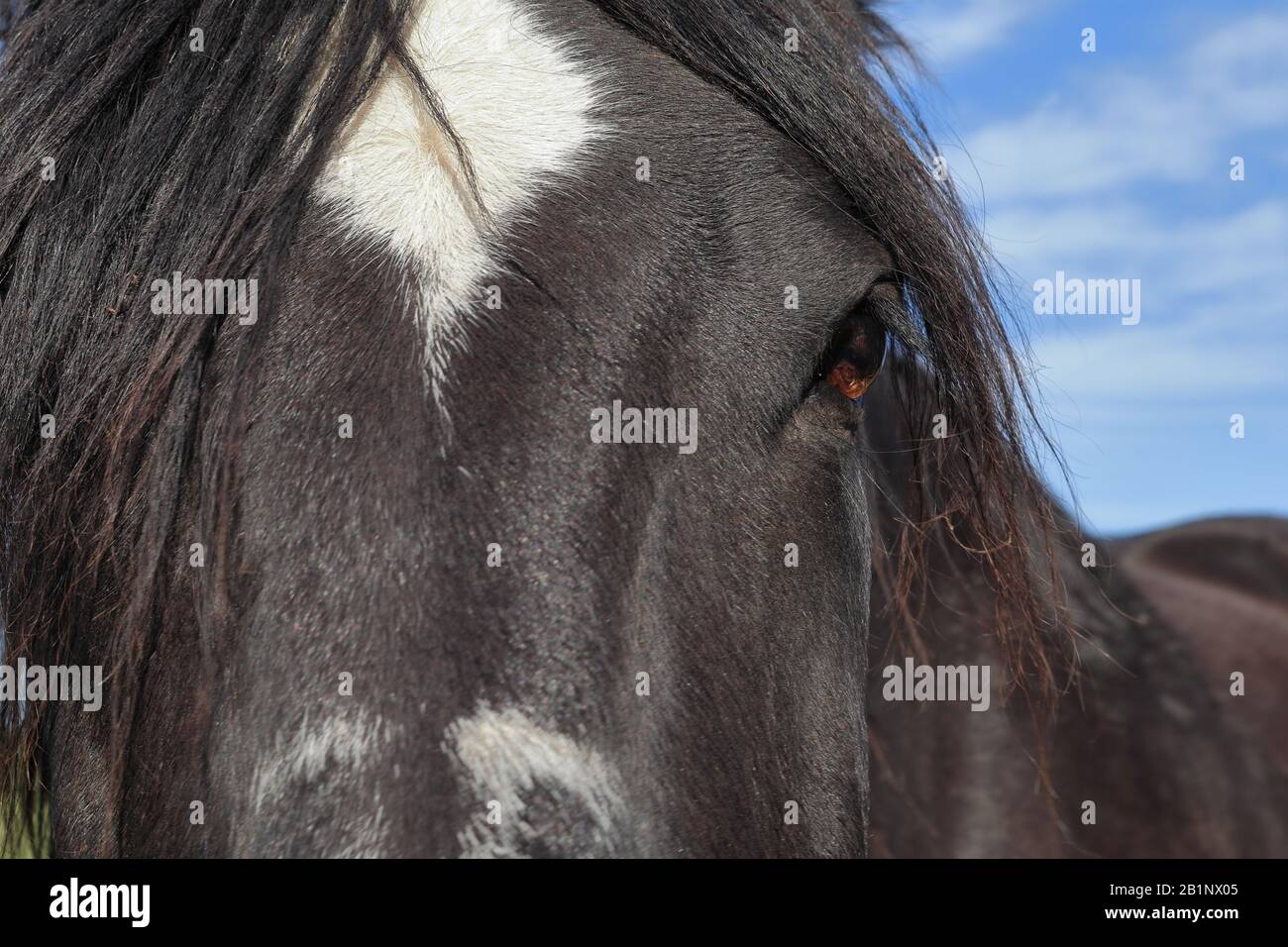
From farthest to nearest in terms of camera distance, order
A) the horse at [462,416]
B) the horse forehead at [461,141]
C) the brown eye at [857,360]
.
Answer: the brown eye at [857,360] < the horse forehead at [461,141] < the horse at [462,416]

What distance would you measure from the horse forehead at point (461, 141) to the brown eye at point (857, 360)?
1.88ft

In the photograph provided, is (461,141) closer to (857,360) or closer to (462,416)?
(462,416)

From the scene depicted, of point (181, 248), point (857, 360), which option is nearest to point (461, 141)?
point (181, 248)

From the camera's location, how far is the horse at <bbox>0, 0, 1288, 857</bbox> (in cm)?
132

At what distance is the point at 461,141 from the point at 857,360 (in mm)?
781

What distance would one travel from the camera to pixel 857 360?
188 centimetres

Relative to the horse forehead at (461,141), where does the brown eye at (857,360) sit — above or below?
below

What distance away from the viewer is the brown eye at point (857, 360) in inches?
72.9

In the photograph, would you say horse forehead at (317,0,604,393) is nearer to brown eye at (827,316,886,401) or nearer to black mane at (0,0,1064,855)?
black mane at (0,0,1064,855)

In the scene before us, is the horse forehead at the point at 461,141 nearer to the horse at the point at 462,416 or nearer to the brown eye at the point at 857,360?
the horse at the point at 462,416

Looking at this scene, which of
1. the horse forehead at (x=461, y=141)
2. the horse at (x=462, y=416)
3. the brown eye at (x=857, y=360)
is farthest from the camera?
the brown eye at (x=857, y=360)

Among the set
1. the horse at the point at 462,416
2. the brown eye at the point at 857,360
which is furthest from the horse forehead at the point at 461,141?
the brown eye at the point at 857,360
